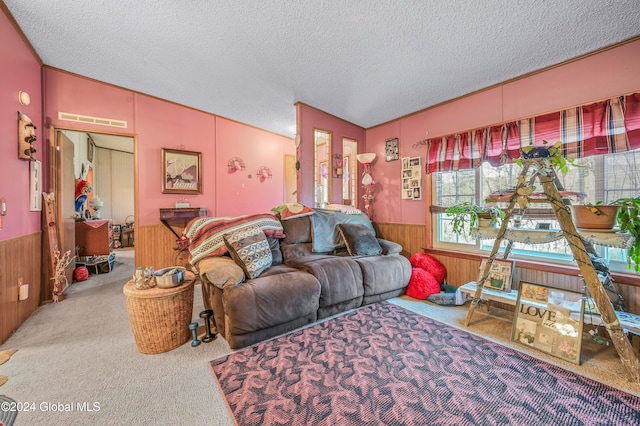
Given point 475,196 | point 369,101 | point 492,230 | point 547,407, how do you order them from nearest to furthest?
1. point 547,407
2. point 492,230
3. point 475,196
4. point 369,101

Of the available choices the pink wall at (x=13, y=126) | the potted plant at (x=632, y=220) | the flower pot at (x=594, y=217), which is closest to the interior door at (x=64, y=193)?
the pink wall at (x=13, y=126)

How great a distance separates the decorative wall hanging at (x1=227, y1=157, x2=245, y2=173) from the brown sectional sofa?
1984mm

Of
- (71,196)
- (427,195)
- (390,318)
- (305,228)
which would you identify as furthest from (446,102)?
(71,196)

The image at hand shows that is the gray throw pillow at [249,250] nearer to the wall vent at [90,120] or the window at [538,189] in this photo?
the window at [538,189]

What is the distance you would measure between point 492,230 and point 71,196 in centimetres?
542

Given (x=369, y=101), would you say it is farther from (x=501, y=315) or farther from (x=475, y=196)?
(x=501, y=315)

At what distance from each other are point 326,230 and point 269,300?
1.41m

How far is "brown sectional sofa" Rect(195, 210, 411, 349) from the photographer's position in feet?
6.32

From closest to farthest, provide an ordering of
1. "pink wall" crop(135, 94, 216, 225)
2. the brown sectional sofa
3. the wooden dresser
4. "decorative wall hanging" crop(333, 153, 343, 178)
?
the brown sectional sofa
"pink wall" crop(135, 94, 216, 225)
"decorative wall hanging" crop(333, 153, 343, 178)
the wooden dresser

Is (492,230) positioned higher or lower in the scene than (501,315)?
higher

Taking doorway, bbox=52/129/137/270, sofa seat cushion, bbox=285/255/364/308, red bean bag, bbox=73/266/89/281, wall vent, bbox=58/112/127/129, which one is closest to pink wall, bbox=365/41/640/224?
sofa seat cushion, bbox=285/255/364/308

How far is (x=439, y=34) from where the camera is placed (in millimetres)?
2045

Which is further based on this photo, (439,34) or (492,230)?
(492,230)

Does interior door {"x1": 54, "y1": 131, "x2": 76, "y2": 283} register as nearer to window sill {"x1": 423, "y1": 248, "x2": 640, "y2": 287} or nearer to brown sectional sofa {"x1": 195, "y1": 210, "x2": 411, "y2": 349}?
brown sectional sofa {"x1": 195, "y1": 210, "x2": 411, "y2": 349}
